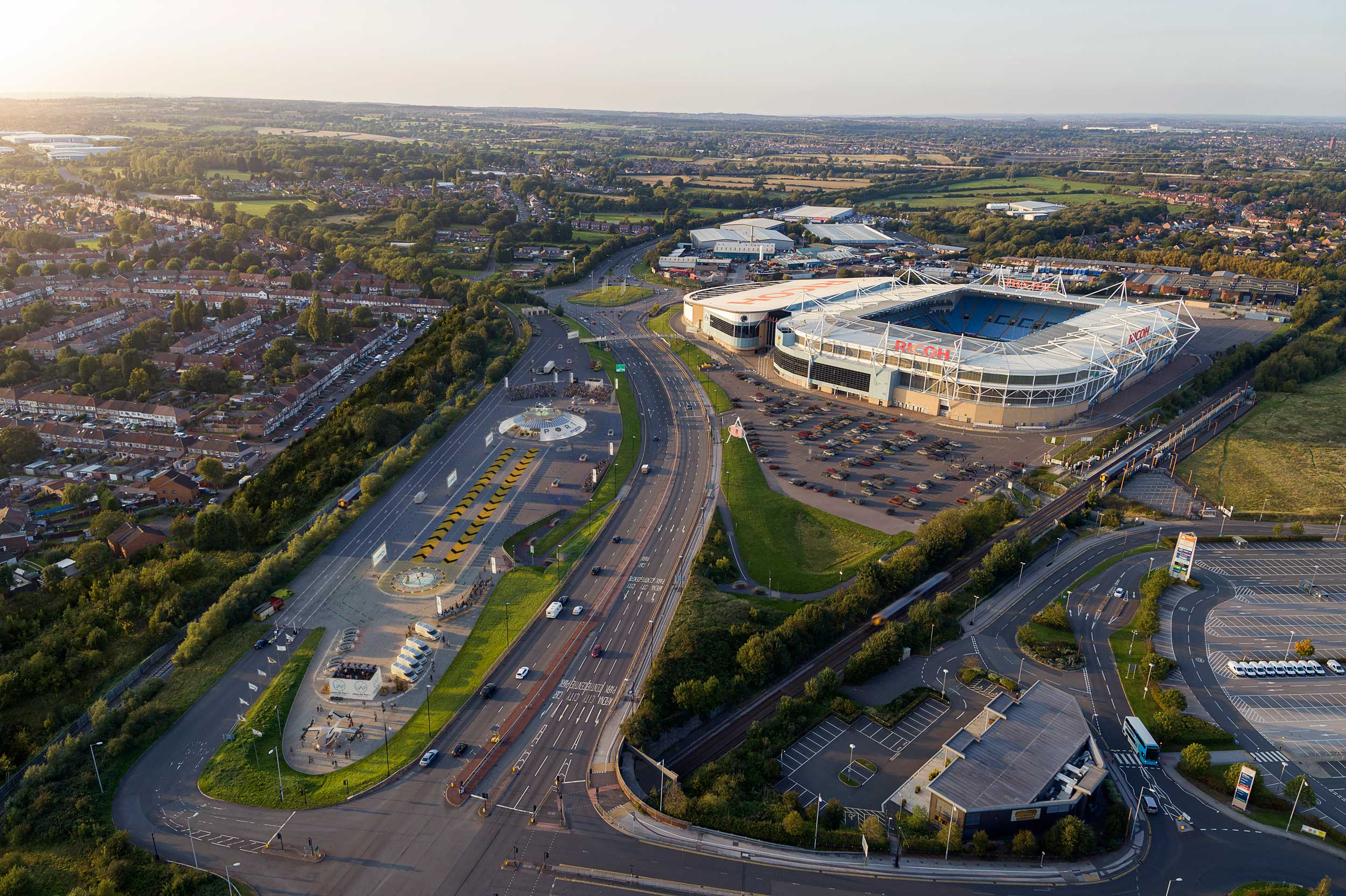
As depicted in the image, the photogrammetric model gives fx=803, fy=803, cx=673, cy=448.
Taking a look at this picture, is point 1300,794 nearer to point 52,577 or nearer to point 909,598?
point 909,598

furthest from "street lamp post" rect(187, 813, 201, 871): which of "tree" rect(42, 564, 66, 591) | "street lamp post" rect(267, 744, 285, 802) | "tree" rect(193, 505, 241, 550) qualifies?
"tree" rect(42, 564, 66, 591)

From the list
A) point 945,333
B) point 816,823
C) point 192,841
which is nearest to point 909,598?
point 816,823

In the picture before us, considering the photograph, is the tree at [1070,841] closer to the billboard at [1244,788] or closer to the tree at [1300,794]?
the billboard at [1244,788]

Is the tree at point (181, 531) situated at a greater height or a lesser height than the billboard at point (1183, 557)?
lesser

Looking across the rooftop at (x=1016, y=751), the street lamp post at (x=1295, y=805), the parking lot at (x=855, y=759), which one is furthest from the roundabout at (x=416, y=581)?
the street lamp post at (x=1295, y=805)

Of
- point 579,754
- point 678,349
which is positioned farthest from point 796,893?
point 678,349

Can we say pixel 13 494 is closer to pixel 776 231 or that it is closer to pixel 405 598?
pixel 405 598
